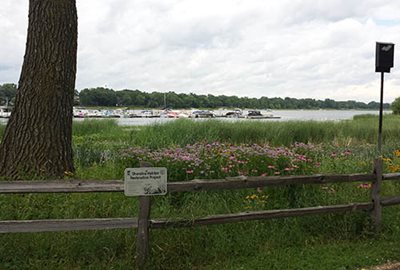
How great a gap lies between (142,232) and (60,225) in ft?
2.76

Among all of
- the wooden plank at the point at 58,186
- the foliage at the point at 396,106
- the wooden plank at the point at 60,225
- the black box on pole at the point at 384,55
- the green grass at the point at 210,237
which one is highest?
the black box on pole at the point at 384,55

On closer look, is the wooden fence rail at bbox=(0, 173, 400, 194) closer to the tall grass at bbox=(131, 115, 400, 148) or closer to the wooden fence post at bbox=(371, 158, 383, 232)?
the wooden fence post at bbox=(371, 158, 383, 232)

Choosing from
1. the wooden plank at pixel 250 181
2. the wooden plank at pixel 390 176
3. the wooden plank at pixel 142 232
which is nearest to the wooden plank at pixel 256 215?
the wooden plank at pixel 142 232

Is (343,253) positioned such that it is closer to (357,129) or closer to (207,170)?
(207,170)

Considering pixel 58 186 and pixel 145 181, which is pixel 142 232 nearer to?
pixel 145 181

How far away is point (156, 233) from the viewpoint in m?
4.43

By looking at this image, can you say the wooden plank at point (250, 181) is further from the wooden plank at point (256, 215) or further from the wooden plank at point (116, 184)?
the wooden plank at point (256, 215)

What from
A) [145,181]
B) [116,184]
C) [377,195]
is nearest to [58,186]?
[116,184]

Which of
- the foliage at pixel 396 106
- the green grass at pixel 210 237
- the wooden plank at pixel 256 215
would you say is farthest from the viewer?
the foliage at pixel 396 106

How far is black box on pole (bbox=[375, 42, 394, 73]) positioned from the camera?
8180mm

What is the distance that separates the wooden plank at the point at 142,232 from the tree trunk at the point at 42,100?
7.70ft

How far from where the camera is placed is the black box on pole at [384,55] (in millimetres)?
8180

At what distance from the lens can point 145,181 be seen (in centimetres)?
411

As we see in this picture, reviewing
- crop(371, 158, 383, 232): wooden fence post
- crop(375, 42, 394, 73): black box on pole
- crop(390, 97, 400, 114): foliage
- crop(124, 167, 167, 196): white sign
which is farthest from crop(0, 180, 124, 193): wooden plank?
crop(390, 97, 400, 114): foliage
